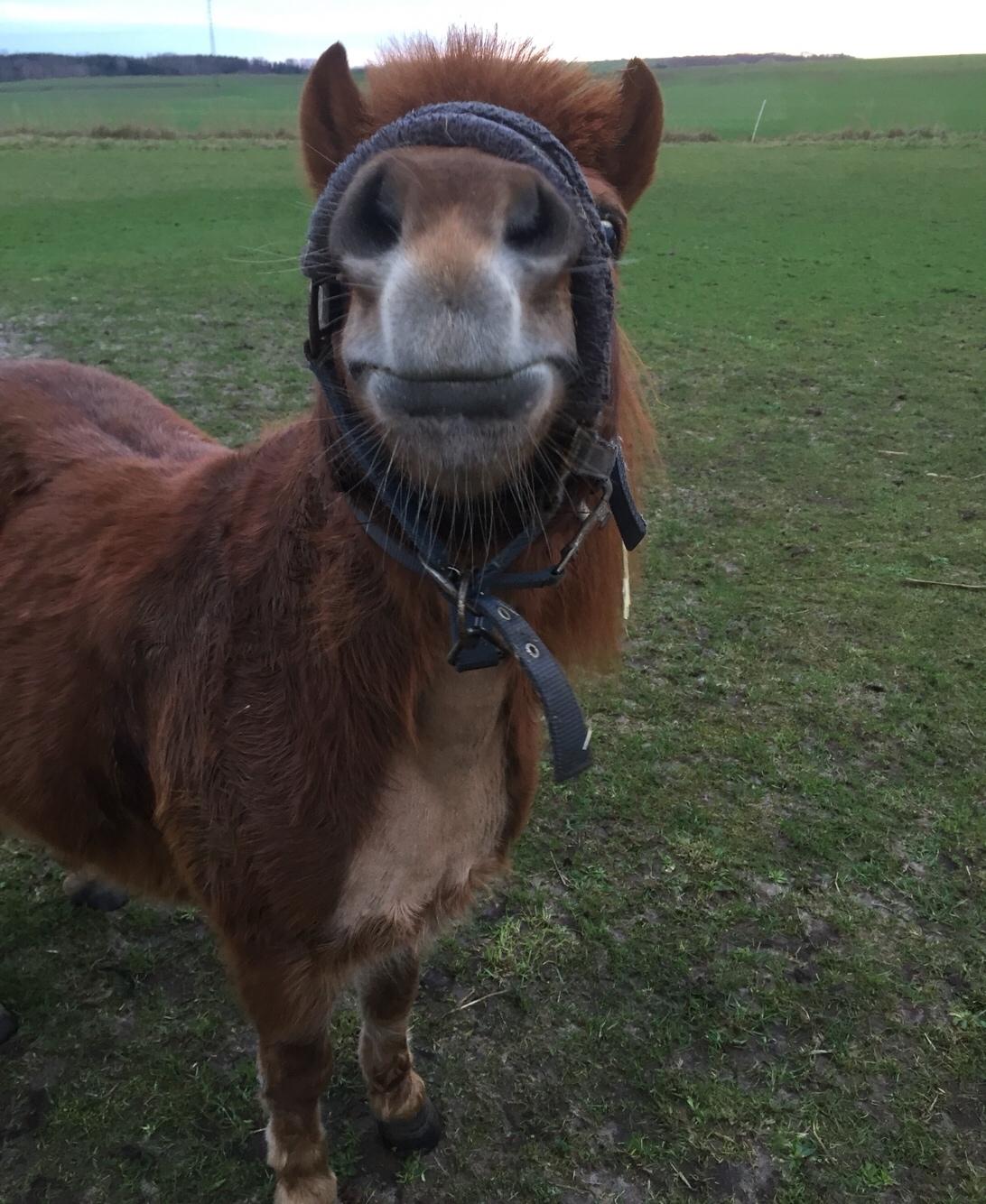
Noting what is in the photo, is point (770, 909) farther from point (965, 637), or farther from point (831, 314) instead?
point (831, 314)

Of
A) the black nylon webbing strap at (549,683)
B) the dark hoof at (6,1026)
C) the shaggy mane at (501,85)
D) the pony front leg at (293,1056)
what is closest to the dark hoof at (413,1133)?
the pony front leg at (293,1056)

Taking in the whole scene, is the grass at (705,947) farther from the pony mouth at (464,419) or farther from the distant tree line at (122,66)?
the distant tree line at (122,66)

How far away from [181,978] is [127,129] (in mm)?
31685

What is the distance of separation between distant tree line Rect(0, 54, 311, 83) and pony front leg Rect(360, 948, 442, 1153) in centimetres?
6906

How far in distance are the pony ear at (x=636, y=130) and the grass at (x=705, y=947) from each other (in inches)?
23.9

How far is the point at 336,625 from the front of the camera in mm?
1547

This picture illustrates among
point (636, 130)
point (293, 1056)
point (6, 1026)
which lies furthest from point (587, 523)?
point (6, 1026)

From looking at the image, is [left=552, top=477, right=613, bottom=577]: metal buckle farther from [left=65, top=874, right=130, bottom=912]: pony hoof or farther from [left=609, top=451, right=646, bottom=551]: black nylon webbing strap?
[left=65, top=874, right=130, bottom=912]: pony hoof

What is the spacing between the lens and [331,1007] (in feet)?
6.27

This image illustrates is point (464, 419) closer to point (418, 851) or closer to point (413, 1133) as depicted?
point (418, 851)

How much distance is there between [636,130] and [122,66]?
75.6m

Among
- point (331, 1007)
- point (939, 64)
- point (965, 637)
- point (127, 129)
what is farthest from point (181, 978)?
point (939, 64)

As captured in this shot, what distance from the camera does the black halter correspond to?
1150 millimetres

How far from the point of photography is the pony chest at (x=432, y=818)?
5.38ft
